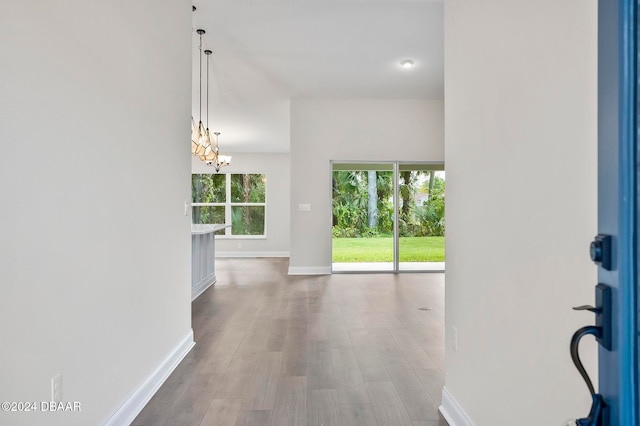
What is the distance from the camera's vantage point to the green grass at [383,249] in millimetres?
6223

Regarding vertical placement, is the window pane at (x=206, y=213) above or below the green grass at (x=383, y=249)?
above

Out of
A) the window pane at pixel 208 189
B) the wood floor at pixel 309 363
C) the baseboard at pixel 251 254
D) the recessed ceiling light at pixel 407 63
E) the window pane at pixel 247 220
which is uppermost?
the recessed ceiling light at pixel 407 63

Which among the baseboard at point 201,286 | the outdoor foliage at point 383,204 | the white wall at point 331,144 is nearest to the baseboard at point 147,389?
the baseboard at point 201,286

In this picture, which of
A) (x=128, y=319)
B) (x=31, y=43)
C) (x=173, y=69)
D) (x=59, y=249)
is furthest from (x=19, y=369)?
(x=173, y=69)

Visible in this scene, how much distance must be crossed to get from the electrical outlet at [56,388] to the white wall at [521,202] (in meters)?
1.66

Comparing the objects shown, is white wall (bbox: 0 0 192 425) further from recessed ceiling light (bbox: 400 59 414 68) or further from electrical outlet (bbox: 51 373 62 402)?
recessed ceiling light (bbox: 400 59 414 68)

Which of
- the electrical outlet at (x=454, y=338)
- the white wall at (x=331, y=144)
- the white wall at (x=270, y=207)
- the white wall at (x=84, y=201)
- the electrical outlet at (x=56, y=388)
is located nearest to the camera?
the white wall at (x=84, y=201)

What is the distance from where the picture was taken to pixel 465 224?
1.72 meters

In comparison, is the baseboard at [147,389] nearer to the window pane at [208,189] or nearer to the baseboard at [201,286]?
the baseboard at [201,286]

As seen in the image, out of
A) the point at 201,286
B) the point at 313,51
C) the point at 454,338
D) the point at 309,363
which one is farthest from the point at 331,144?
the point at 454,338

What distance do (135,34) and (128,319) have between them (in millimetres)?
1541

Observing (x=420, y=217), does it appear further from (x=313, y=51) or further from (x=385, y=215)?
(x=313, y=51)

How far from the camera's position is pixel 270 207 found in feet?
31.7

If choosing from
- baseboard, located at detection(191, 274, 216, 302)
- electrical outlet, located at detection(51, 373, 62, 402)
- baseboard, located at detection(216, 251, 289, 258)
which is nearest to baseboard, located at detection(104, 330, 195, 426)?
electrical outlet, located at detection(51, 373, 62, 402)
